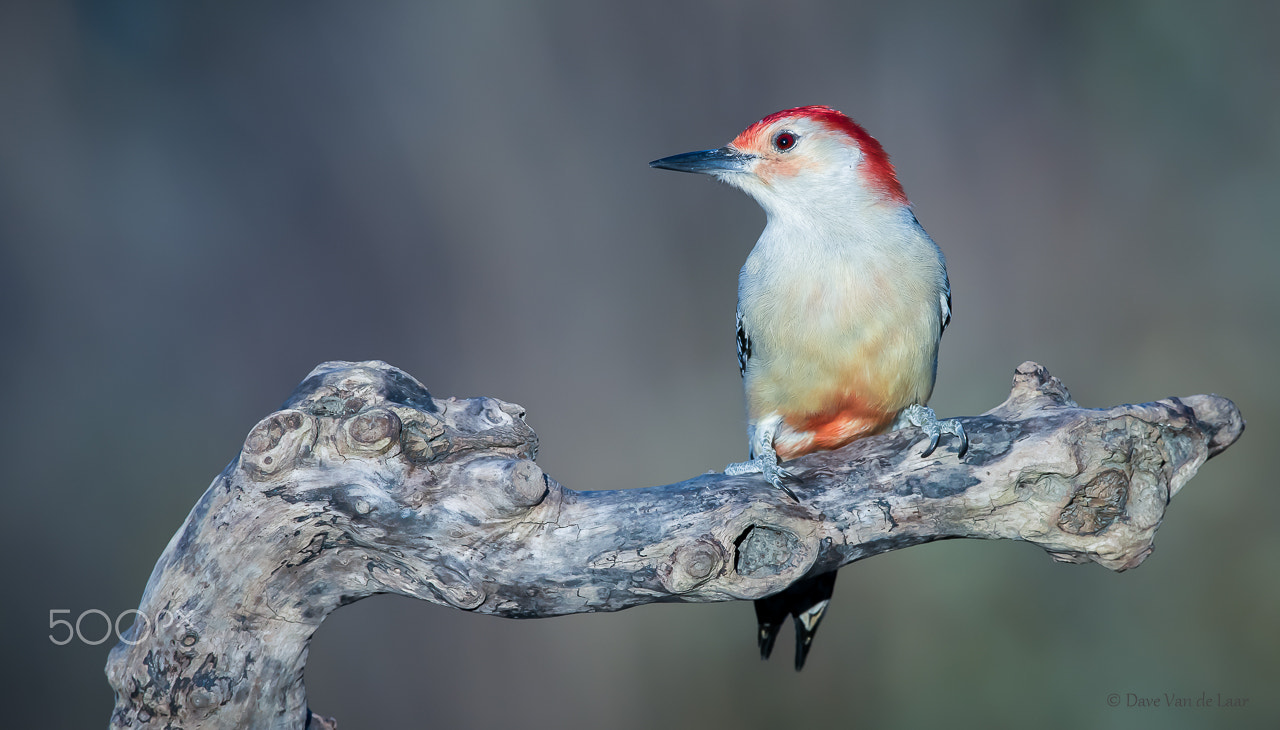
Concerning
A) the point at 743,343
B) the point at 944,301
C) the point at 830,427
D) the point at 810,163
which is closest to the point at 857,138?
the point at 810,163

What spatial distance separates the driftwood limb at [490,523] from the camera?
1.98 metres

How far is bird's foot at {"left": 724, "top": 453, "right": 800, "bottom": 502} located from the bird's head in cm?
77

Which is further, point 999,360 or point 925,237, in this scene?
point 999,360

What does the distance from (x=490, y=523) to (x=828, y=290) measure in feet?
3.75

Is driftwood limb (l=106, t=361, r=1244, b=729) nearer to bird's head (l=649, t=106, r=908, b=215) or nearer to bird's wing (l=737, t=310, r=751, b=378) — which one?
bird's wing (l=737, t=310, r=751, b=378)

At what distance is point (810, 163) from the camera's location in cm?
265

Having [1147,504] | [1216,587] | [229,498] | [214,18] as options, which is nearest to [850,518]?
[1147,504]

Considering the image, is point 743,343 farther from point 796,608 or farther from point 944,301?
point 796,608

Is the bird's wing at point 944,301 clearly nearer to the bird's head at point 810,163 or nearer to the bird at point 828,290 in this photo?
the bird at point 828,290

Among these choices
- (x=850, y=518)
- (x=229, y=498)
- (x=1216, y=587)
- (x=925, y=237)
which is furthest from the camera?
(x=1216, y=587)

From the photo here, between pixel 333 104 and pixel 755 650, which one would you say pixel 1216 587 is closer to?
pixel 755 650

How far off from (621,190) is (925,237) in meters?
1.68

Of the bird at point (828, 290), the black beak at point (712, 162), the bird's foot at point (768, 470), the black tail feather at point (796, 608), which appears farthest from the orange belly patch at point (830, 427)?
the black beak at point (712, 162)

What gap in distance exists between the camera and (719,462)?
398cm
